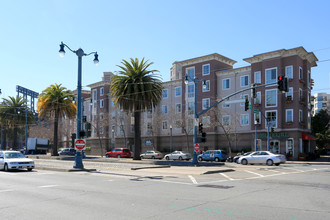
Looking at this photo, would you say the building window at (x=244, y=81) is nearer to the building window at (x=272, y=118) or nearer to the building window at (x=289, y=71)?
the building window at (x=272, y=118)

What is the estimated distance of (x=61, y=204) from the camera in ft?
32.1

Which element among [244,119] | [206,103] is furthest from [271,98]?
[206,103]

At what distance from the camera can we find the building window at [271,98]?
156 feet

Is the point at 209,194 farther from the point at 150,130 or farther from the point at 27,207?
the point at 150,130

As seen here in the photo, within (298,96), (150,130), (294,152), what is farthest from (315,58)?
(150,130)

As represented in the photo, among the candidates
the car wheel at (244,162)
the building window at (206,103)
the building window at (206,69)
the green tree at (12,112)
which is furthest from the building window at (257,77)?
the green tree at (12,112)

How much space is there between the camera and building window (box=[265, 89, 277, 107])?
156 ft

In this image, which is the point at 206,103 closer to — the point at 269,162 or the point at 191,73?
the point at 191,73

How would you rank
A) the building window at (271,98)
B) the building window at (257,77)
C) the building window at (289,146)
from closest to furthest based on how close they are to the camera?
the building window at (289,146) → the building window at (271,98) → the building window at (257,77)

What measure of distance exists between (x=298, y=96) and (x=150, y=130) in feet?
89.7

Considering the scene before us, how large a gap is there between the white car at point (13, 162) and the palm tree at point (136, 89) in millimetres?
16122

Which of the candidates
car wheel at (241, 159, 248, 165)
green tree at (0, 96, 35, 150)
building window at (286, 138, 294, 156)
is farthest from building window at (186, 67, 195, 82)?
green tree at (0, 96, 35, 150)

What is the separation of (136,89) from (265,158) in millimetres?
15954

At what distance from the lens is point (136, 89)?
37250mm
